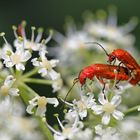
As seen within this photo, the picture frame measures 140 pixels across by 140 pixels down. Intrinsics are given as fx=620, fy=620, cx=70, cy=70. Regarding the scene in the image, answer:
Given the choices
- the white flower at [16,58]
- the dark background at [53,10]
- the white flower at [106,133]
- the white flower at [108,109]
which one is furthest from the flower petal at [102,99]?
the dark background at [53,10]

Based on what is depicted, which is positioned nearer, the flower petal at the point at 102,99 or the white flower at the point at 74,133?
the white flower at the point at 74,133

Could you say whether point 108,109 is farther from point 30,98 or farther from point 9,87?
point 9,87

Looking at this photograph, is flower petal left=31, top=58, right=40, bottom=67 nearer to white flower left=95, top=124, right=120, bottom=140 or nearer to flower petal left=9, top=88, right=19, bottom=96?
flower petal left=9, top=88, right=19, bottom=96

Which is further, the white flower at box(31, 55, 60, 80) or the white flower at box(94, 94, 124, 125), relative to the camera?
the white flower at box(31, 55, 60, 80)

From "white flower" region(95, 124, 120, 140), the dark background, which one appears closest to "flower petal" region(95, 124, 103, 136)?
"white flower" region(95, 124, 120, 140)

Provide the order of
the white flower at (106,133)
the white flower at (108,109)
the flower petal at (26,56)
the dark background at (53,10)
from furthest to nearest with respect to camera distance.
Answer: the dark background at (53,10) < the flower petal at (26,56) < the white flower at (108,109) < the white flower at (106,133)

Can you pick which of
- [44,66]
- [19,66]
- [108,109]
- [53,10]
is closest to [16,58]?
[19,66]

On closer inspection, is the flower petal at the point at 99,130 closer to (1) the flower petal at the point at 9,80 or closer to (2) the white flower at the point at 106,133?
(2) the white flower at the point at 106,133
